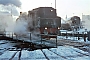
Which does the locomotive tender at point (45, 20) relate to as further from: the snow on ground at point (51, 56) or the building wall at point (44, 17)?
the snow on ground at point (51, 56)

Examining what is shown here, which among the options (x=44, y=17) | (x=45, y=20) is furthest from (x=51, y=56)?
(x=44, y=17)

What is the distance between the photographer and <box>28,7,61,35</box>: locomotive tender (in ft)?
170

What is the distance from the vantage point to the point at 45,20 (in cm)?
5262

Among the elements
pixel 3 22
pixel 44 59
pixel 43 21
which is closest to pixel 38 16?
pixel 43 21

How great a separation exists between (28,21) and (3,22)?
827 cm

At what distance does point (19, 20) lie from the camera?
49000mm

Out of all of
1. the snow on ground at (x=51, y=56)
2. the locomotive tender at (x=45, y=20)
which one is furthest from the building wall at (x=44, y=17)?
the snow on ground at (x=51, y=56)

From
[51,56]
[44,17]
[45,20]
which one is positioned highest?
[44,17]

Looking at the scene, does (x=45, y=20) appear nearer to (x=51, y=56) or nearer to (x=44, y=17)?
(x=44, y=17)

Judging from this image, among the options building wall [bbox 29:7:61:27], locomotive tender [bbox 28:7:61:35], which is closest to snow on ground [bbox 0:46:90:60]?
locomotive tender [bbox 28:7:61:35]

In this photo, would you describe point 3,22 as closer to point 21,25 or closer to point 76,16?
point 21,25

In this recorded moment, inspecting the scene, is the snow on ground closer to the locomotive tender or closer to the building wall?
the locomotive tender

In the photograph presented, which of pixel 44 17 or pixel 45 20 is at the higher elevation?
pixel 44 17

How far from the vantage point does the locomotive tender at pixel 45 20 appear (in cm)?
5194
